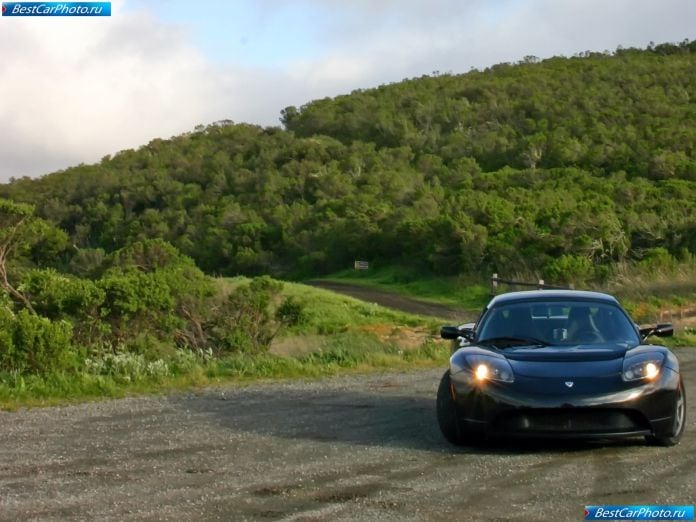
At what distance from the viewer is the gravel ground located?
6.90 meters

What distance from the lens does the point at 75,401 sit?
41.9 ft

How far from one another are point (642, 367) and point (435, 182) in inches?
2746

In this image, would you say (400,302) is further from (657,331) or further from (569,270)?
(657,331)

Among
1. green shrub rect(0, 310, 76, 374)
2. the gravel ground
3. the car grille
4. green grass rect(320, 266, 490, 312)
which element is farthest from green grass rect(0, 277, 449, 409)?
green grass rect(320, 266, 490, 312)

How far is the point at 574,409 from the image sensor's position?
8477 millimetres

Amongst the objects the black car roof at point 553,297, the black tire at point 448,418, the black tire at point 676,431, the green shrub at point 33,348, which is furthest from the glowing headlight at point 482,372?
the green shrub at point 33,348

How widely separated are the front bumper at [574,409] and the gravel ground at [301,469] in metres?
0.21

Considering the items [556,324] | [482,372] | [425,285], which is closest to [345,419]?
[556,324]

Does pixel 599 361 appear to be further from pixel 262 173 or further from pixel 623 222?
pixel 262 173

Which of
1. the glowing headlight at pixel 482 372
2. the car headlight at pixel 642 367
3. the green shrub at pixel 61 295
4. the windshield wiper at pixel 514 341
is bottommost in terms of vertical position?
the car headlight at pixel 642 367

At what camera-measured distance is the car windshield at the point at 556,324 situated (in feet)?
32.5

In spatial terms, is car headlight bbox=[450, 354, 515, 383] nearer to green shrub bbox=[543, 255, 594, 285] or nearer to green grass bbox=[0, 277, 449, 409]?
green grass bbox=[0, 277, 449, 409]

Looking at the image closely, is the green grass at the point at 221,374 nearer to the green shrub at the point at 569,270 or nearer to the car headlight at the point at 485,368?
the car headlight at the point at 485,368

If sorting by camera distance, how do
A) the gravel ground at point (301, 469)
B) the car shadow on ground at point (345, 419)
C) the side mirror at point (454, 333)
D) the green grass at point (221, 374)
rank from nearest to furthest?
the gravel ground at point (301, 469), the car shadow on ground at point (345, 419), the side mirror at point (454, 333), the green grass at point (221, 374)
